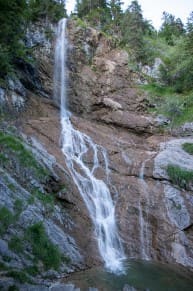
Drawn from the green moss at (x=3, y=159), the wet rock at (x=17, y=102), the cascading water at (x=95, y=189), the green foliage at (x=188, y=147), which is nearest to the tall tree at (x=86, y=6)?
the cascading water at (x=95, y=189)

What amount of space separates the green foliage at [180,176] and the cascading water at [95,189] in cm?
412

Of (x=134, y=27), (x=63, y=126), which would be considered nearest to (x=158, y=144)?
(x=63, y=126)

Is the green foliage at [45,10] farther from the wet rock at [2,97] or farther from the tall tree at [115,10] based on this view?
the tall tree at [115,10]

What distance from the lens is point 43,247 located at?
13.4m

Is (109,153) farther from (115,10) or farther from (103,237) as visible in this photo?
(115,10)

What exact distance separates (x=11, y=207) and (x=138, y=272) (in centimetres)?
621

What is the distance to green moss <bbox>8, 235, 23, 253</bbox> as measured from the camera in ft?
40.0

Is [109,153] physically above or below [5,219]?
above

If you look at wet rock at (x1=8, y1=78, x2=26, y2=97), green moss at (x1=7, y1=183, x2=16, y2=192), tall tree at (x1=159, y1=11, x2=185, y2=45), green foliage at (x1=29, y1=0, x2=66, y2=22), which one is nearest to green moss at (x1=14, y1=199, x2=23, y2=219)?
green moss at (x1=7, y1=183, x2=16, y2=192)

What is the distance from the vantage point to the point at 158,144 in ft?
84.2

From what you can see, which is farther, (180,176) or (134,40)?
(134,40)

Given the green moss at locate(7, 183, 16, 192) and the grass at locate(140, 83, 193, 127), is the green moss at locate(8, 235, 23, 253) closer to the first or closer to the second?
the green moss at locate(7, 183, 16, 192)

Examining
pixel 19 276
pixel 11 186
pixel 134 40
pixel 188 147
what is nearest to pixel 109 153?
pixel 188 147

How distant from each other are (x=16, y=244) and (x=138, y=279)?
5.37 meters
